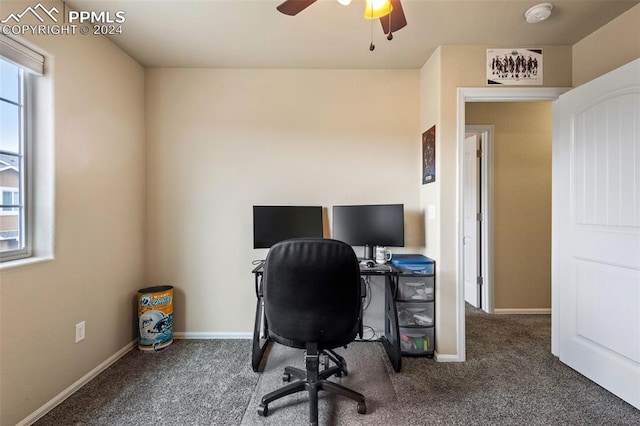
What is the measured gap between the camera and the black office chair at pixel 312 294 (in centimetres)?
139

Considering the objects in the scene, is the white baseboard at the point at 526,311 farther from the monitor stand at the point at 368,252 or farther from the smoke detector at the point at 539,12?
the smoke detector at the point at 539,12

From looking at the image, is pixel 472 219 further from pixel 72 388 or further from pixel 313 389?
pixel 72 388

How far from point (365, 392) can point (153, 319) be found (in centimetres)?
186

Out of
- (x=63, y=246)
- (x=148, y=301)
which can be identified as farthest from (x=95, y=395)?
(x=63, y=246)

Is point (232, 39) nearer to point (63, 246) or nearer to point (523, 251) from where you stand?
point (63, 246)

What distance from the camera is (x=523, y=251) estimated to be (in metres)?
3.11

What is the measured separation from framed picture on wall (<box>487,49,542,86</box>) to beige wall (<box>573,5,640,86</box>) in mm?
277

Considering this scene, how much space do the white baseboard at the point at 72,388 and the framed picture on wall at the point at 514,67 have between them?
12.5 ft

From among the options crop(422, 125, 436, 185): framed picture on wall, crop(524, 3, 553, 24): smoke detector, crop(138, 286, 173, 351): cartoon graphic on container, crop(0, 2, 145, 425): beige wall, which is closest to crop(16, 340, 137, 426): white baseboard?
crop(0, 2, 145, 425): beige wall

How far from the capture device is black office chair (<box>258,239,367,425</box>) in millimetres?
1392

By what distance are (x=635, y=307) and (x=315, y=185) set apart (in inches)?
93.7

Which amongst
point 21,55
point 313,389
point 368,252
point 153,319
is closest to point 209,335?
point 153,319

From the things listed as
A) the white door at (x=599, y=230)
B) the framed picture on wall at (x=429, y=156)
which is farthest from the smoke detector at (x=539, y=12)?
the framed picture on wall at (x=429, y=156)

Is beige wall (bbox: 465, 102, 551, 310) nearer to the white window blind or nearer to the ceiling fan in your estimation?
the ceiling fan
